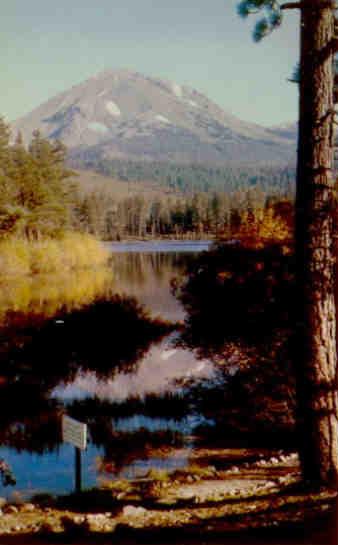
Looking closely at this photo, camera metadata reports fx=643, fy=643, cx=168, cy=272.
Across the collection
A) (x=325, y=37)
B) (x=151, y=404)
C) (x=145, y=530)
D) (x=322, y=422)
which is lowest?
(x=151, y=404)

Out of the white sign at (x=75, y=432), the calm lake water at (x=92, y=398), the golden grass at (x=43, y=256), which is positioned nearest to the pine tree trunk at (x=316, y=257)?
the white sign at (x=75, y=432)

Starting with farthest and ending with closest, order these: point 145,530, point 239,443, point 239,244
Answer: point 239,244
point 239,443
point 145,530

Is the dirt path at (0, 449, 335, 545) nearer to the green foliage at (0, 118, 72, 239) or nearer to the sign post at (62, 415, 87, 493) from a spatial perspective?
the sign post at (62, 415, 87, 493)

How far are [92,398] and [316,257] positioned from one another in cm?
1435

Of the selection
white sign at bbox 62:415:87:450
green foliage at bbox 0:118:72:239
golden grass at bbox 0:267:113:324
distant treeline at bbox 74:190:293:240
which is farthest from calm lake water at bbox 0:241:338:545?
distant treeline at bbox 74:190:293:240

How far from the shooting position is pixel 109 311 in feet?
122

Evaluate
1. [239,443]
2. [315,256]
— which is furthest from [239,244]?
[315,256]

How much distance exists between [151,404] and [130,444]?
3.79 meters

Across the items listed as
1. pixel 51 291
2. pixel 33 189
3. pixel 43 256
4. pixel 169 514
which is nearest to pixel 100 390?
pixel 169 514

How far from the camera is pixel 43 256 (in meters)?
50.8

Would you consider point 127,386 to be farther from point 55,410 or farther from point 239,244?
point 239,244

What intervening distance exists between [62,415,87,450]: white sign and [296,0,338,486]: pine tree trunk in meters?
2.85

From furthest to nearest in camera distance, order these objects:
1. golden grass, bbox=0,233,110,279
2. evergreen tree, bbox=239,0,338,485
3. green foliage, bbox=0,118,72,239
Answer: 1. golden grass, bbox=0,233,110,279
2. green foliage, bbox=0,118,72,239
3. evergreen tree, bbox=239,0,338,485

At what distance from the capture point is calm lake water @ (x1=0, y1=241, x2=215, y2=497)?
14.3 metres
